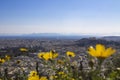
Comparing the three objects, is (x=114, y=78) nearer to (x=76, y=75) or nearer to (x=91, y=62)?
(x=91, y=62)

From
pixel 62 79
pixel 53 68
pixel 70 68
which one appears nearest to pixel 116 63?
pixel 70 68

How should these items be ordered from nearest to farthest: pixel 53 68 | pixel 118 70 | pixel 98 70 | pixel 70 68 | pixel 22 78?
pixel 98 70, pixel 118 70, pixel 53 68, pixel 70 68, pixel 22 78

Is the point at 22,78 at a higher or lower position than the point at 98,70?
lower

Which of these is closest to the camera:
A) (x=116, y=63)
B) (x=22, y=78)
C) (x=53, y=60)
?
(x=53, y=60)

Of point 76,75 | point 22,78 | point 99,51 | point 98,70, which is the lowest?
point 22,78

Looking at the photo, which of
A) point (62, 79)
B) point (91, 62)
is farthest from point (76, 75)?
point (91, 62)

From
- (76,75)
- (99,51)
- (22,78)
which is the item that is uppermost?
(99,51)

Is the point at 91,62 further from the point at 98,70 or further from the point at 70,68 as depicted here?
the point at 70,68

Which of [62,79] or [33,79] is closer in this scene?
[33,79]

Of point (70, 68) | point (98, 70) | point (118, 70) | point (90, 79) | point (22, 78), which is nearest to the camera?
point (98, 70)
